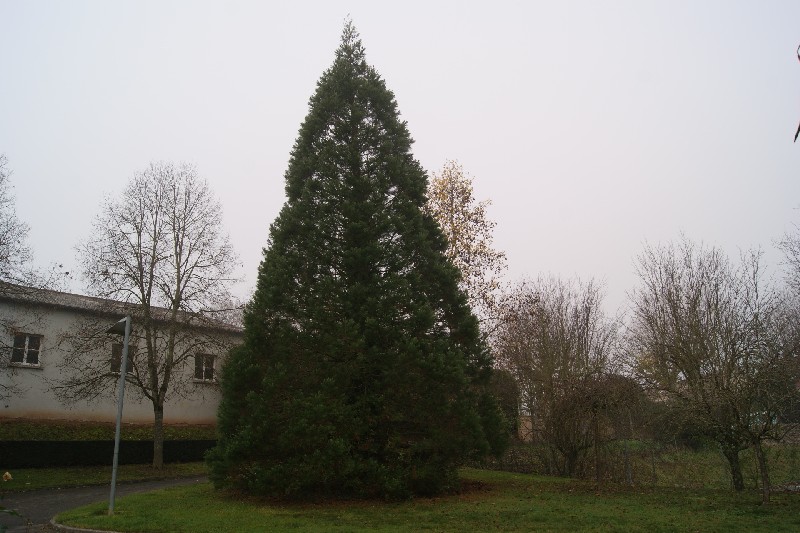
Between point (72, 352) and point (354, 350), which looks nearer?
point (354, 350)

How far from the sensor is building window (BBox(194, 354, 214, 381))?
29250mm

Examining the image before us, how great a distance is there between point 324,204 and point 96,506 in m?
9.47

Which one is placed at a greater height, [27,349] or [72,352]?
[27,349]

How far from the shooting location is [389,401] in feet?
51.2

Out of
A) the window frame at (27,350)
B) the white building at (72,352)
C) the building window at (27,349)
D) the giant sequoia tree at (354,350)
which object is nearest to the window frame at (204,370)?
the white building at (72,352)

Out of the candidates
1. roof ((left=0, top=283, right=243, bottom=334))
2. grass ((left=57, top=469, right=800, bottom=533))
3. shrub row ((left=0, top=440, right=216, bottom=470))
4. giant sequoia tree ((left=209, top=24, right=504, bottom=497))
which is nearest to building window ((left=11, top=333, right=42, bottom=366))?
roof ((left=0, top=283, right=243, bottom=334))

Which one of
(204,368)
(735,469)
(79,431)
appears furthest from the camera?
(204,368)

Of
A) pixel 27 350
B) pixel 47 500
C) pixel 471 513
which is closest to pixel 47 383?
pixel 27 350

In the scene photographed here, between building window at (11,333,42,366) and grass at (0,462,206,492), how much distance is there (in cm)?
600

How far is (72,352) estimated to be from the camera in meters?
24.7

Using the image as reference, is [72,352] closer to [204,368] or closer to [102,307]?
[102,307]

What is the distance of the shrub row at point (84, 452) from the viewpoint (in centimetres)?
2186

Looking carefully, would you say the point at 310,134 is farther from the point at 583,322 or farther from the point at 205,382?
the point at 205,382

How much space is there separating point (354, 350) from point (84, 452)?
15.3 m
